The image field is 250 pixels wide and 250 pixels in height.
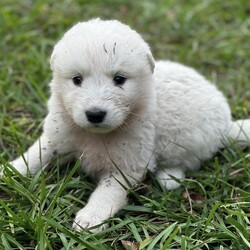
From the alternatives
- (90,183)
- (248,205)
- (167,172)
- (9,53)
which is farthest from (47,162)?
(9,53)

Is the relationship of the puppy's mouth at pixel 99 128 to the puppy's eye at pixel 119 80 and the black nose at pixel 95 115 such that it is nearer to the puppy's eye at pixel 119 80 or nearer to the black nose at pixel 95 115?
the black nose at pixel 95 115

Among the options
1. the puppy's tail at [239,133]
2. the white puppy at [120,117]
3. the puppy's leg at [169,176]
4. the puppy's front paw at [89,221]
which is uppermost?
the white puppy at [120,117]

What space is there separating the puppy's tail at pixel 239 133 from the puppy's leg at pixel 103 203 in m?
1.36

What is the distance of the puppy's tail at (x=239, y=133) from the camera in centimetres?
527

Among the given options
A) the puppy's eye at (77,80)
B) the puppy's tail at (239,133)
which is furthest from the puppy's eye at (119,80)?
the puppy's tail at (239,133)

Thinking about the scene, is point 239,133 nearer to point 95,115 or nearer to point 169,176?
point 169,176

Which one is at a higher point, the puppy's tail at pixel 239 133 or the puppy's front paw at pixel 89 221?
the puppy's tail at pixel 239 133

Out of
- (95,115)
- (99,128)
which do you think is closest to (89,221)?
(99,128)

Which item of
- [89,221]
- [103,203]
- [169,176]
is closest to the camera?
[89,221]

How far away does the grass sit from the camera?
4031 millimetres

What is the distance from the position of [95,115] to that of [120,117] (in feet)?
0.80

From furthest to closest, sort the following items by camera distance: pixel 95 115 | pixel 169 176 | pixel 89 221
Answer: pixel 169 176
pixel 89 221
pixel 95 115

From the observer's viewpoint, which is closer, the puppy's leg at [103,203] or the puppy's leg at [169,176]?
the puppy's leg at [103,203]

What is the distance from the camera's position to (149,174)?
4.75m
